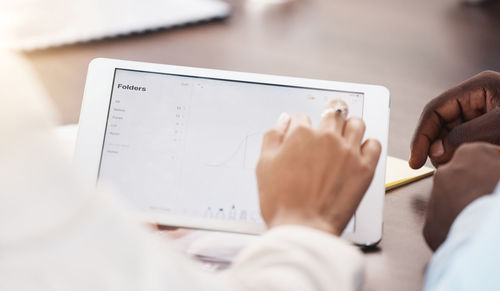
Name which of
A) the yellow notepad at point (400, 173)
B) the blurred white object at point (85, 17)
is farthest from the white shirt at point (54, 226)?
the blurred white object at point (85, 17)

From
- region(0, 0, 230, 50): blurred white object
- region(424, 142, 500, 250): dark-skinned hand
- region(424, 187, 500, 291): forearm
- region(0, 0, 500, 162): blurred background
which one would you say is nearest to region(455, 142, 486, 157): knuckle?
region(424, 142, 500, 250): dark-skinned hand

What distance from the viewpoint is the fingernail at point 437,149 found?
0.59 meters

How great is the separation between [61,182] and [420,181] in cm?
47

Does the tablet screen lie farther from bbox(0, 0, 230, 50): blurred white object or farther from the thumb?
bbox(0, 0, 230, 50): blurred white object

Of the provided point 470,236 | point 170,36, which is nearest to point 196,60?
point 170,36

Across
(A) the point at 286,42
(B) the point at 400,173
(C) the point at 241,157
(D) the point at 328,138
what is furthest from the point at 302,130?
(A) the point at 286,42

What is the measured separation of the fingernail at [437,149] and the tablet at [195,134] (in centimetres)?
10

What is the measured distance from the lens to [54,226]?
23cm

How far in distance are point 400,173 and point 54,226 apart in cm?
46

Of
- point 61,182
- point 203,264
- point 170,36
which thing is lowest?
point 203,264

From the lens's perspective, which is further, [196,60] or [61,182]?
[196,60]

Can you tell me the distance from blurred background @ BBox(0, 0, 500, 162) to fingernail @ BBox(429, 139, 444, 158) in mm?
118

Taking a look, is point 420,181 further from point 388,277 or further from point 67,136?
point 67,136

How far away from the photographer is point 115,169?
51 cm
